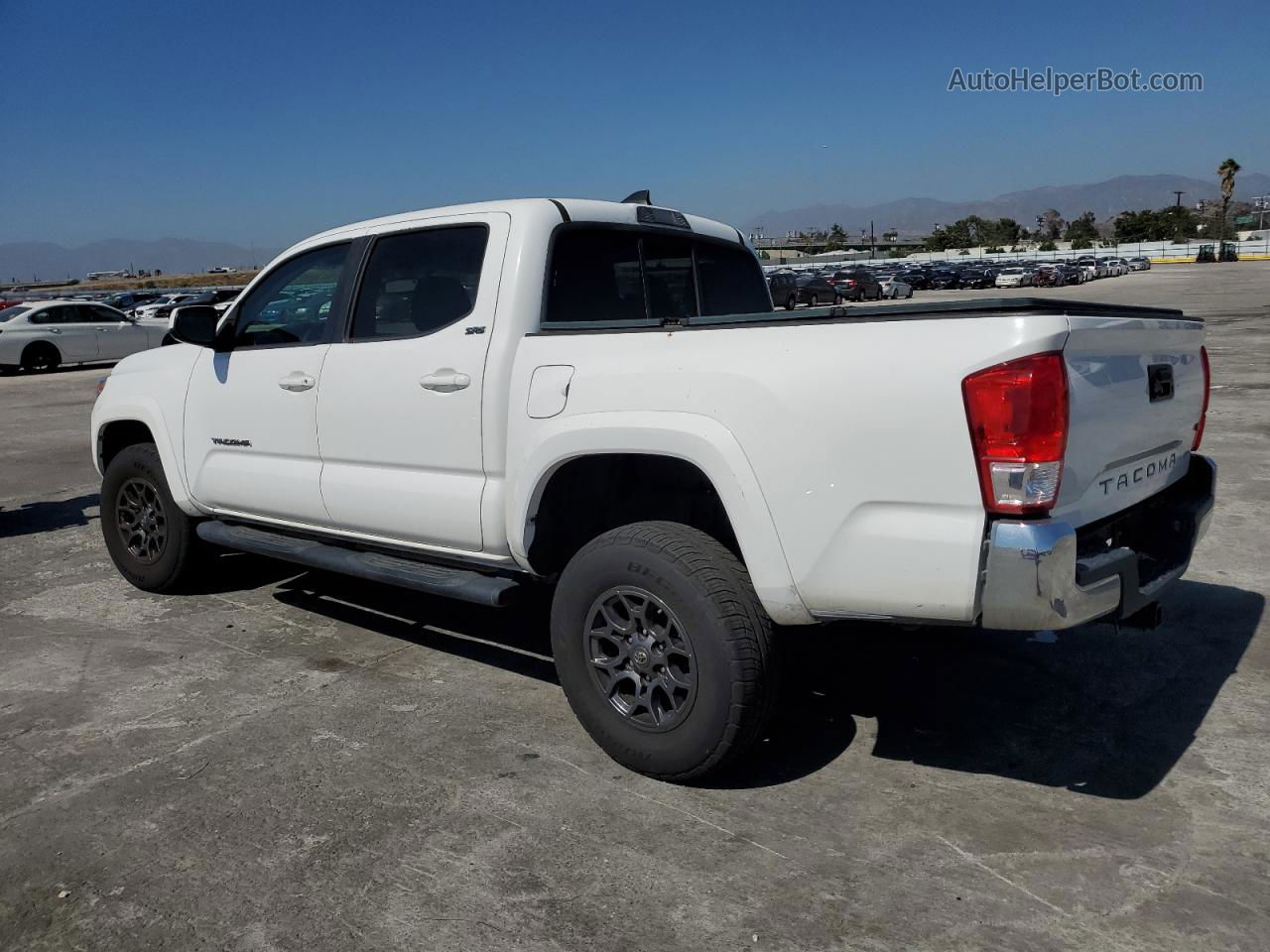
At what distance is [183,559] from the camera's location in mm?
5719

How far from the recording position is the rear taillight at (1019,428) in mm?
2803

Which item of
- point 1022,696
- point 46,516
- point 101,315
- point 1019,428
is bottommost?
point 1022,696

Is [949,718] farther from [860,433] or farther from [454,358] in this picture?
[454,358]

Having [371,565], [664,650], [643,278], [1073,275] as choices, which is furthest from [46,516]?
[1073,275]

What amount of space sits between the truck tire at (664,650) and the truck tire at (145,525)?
114 inches

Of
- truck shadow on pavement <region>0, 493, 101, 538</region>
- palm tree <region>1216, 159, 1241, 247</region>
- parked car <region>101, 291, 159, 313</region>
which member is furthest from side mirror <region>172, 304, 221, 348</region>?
palm tree <region>1216, 159, 1241, 247</region>

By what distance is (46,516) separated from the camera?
839cm

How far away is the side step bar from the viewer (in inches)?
159

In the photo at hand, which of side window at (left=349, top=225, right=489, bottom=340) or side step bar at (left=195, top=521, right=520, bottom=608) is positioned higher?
side window at (left=349, top=225, right=489, bottom=340)

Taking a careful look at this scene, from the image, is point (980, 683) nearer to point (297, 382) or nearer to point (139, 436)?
point (297, 382)

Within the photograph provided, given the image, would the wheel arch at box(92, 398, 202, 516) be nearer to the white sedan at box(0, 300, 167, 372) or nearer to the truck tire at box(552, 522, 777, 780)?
the truck tire at box(552, 522, 777, 780)

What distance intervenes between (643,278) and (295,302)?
66.6 inches

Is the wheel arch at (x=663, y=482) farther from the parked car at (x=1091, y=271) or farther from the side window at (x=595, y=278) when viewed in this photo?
the parked car at (x=1091, y=271)

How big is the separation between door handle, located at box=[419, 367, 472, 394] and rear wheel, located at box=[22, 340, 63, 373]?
74.7 ft
